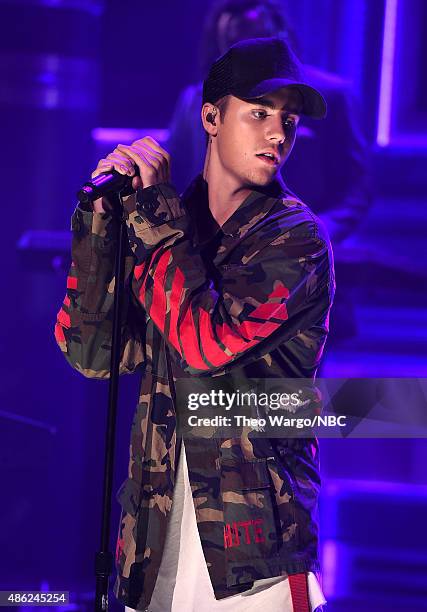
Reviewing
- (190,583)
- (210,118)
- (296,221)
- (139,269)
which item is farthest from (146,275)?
(190,583)

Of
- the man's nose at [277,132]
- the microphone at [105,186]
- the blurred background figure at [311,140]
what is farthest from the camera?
the blurred background figure at [311,140]

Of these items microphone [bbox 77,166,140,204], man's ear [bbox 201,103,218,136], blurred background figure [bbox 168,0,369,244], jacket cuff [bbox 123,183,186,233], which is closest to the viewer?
microphone [bbox 77,166,140,204]

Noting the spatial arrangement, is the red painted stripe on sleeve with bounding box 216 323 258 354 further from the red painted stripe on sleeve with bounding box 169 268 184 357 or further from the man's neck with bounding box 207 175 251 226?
the man's neck with bounding box 207 175 251 226

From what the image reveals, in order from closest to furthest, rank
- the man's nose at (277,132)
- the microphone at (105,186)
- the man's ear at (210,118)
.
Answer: the microphone at (105,186) < the man's nose at (277,132) < the man's ear at (210,118)

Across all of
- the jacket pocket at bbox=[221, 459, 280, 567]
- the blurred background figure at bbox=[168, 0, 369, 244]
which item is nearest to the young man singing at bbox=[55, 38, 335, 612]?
the jacket pocket at bbox=[221, 459, 280, 567]

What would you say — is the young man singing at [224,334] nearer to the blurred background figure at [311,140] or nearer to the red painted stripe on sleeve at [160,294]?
the red painted stripe on sleeve at [160,294]

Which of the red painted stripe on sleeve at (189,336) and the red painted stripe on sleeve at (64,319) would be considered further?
the red painted stripe on sleeve at (64,319)

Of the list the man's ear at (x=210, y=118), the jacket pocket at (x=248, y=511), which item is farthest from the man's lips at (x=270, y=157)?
the jacket pocket at (x=248, y=511)

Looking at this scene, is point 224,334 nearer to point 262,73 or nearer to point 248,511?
point 248,511

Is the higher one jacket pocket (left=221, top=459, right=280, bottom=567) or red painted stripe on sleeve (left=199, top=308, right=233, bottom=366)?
red painted stripe on sleeve (left=199, top=308, right=233, bottom=366)

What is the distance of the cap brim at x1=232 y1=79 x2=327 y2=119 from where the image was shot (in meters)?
1.58

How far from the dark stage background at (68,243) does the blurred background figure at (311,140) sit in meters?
A: 0.06

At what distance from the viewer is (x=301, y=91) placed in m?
1.62

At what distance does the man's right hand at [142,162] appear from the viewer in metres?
1.50
